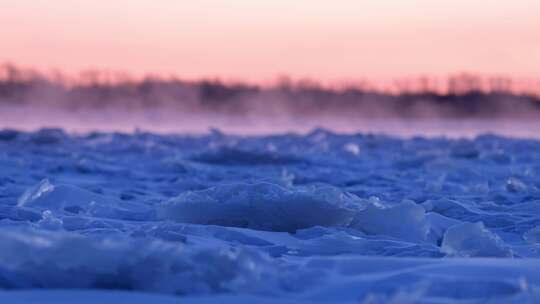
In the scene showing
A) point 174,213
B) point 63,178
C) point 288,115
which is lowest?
point 174,213

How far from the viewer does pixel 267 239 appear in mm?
3268

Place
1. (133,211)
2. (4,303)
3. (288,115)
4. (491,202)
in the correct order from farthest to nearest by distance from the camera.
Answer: (288,115), (491,202), (133,211), (4,303)

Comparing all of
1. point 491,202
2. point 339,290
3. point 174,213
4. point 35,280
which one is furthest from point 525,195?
point 35,280

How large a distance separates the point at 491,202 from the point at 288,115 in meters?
50.7

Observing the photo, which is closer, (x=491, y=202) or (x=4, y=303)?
(x=4, y=303)

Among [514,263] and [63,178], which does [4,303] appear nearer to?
[514,263]

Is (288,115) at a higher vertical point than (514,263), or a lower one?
higher

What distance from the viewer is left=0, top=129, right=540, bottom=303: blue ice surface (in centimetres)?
208

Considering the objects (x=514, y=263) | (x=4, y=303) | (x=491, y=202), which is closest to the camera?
(x=4, y=303)

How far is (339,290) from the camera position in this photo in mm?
2123

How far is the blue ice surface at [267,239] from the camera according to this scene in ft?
6.83

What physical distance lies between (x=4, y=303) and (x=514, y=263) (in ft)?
5.23

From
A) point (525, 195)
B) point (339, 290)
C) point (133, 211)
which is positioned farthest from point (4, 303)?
point (525, 195)

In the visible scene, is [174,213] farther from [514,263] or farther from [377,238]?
[514,263]
